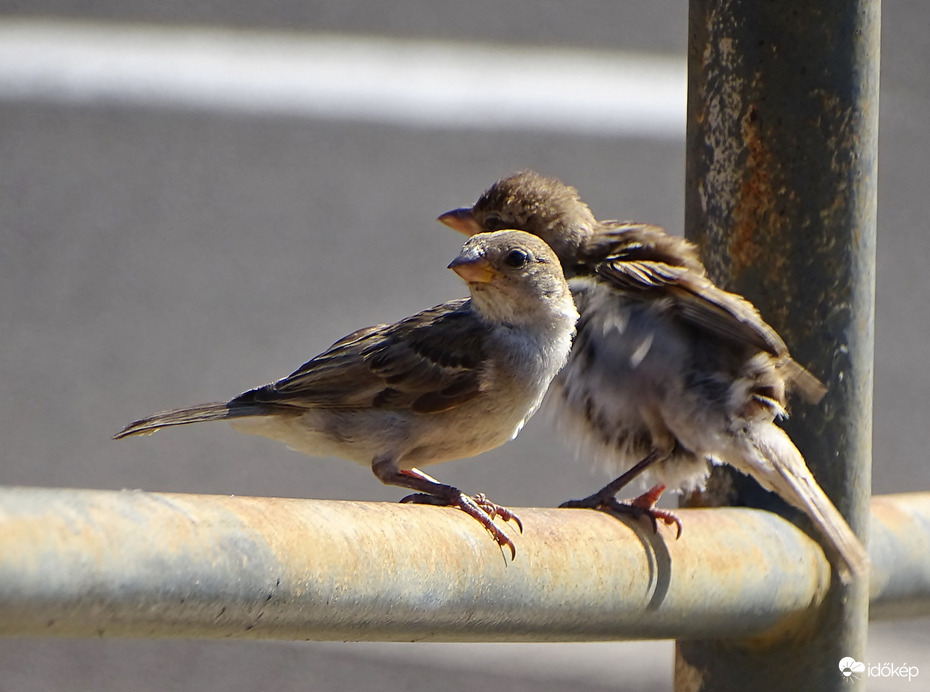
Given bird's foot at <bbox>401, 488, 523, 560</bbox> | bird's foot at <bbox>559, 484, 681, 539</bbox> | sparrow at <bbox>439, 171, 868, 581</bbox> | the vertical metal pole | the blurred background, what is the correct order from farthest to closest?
the blurred background
sparrow at <bbox>439, 171, 868, 581</bbox>
the vertical metal pole
bird's foot at <bbox>559, 484, 681, 539</bbox>
bird's foot at <bbox>401, 488, 523, 560</bbox>

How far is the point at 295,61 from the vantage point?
18.3 ft

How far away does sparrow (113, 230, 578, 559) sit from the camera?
2.75m

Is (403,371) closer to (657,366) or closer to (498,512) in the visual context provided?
(657,366)

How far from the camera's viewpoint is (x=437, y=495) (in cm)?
259

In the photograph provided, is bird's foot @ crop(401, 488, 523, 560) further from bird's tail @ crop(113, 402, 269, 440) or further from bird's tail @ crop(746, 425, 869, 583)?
bird's tail @ crop(746, 425, 869, 583)

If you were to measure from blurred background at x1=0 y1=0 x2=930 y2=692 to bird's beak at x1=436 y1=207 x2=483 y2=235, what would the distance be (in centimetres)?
237

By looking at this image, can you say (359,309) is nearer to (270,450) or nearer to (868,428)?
(270,450)

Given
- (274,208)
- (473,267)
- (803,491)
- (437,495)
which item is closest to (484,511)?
(437,495)

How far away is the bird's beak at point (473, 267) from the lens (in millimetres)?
2703

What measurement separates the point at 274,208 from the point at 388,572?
4.32m

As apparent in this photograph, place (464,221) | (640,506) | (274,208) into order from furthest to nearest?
(274,208)
(464,221)
(640,506)

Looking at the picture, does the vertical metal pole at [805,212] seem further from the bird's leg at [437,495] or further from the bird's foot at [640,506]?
the bird's leg at [437,495]

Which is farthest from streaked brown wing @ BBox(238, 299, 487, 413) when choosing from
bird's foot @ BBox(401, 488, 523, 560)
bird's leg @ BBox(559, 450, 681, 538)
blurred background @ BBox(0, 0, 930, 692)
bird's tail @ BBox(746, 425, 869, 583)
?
blurred background @ BBox(0, 0, 930, 692)

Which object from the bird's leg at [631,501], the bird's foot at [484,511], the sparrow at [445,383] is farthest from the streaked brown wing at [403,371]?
the bird's leg at [631,501]
